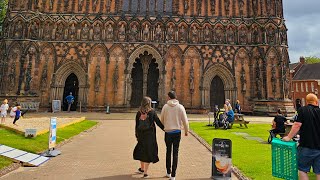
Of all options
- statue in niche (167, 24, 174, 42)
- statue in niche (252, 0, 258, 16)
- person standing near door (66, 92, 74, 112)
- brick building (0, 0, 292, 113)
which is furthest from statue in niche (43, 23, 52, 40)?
statue in niche (252, 0, 258, 16)

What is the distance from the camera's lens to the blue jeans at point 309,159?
4781 millimetres

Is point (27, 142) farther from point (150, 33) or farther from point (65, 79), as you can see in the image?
point (150, 33)

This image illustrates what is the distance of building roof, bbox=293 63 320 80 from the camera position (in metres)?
47.5

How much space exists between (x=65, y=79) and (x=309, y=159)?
95.3 feet

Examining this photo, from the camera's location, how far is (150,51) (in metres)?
29.4

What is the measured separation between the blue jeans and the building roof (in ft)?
164

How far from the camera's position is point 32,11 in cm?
2873

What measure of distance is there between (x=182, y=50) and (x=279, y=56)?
11.8m

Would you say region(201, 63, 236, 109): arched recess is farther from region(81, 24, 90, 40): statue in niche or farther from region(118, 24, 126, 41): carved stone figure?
region(81, 24, 90, 40): statue in niche

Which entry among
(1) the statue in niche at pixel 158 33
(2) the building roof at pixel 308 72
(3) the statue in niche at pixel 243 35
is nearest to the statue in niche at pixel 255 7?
(3) the statue in niche at pixel 243 35

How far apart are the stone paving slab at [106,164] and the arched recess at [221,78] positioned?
1827cm

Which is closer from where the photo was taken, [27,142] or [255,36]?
[27,142]

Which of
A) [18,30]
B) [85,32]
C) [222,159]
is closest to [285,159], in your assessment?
[222,159]

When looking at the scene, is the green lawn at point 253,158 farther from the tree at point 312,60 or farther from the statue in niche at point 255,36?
the tree at point 312,60
